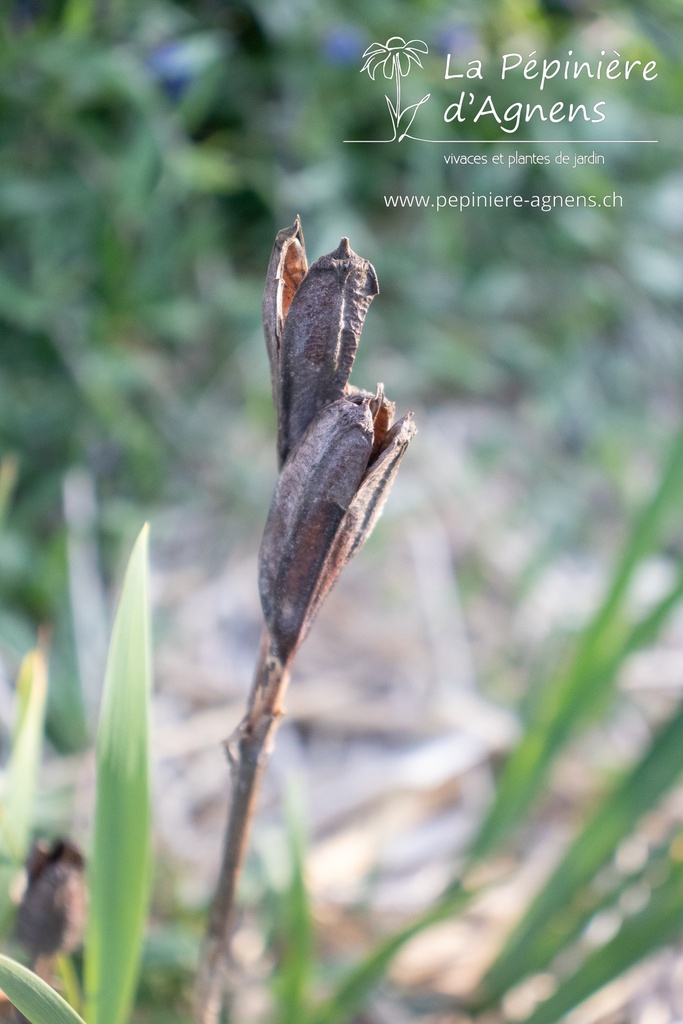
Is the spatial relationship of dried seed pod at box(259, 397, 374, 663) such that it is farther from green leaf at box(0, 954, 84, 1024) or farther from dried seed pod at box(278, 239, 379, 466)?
green leaf at box(0, 954, 84, 1024)

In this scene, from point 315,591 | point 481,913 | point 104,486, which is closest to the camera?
point 315,591

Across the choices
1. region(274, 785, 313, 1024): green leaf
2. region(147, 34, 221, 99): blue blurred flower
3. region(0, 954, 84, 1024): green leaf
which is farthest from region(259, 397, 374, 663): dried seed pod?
region(147, 34, 221, 99): blue blurred flower

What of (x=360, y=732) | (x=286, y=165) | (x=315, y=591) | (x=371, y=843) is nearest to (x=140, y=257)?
(x=286, y=165)

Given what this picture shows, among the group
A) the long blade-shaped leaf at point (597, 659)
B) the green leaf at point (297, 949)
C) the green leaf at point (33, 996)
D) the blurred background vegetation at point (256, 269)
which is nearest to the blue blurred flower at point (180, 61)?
the blurred background vegetation at point (256, 269)

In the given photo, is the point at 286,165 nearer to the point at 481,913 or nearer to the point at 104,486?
the point at 104,486

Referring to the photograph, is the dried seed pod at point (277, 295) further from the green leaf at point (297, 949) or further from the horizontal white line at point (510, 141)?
the horizontal white line at point (510, 141)

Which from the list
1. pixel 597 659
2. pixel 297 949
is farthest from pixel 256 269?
pixel 297 949
